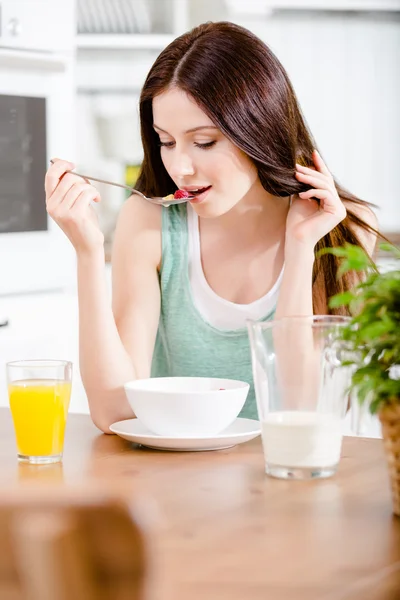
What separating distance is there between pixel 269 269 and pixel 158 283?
21 centimetres

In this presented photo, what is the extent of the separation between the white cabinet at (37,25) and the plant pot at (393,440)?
1.84 metres

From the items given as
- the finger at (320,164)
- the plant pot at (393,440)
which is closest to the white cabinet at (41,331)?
the finger at (320,164)

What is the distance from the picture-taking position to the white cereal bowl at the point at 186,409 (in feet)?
3.94

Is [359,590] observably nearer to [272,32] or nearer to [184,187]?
[184,187]

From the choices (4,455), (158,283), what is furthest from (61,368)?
(158,283)

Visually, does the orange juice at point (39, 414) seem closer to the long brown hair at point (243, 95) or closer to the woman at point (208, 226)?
the woman at point (208, 226)

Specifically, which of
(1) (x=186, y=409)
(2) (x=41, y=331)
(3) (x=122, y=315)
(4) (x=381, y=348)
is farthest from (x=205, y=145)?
(2) (x=41, y=331)

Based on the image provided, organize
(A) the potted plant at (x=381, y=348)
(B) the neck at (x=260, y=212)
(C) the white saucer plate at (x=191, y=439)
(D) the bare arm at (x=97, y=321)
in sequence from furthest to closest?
(B) the neck at (x=260, y=212) → (D) the bare arm at (x=97, y=321) → (C) the white saucer plate at (x=191, y=439) → (A) the potted plant at (x=381, y=348)

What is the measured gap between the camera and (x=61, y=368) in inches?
46.7

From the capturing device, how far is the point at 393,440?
0.88m

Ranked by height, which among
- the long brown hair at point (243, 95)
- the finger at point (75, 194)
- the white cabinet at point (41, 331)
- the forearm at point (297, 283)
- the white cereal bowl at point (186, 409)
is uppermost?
the long brown hair at point (243, 95)

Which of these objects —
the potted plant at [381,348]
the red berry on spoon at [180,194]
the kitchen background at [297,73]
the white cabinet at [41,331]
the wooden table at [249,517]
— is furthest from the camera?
the kitchen background at [297,73]

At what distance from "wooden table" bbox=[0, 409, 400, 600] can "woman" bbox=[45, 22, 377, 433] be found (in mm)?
221

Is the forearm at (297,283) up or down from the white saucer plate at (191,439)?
up
